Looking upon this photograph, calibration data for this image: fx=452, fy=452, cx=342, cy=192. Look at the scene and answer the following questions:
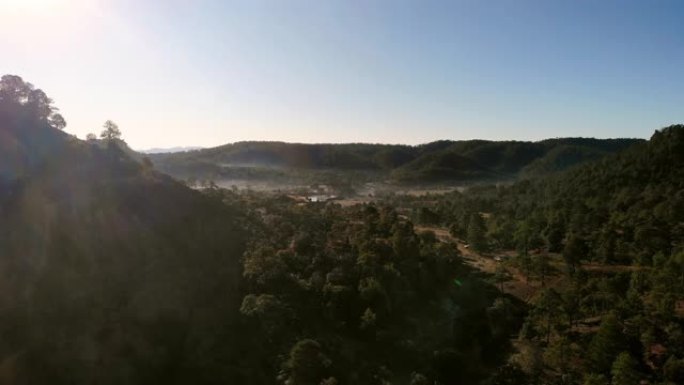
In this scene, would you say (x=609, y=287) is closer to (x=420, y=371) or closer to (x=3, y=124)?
(x=420, y=371)

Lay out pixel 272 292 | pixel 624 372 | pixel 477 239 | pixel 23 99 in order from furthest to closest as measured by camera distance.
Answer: pixel 477 239 < pixel 23 99 < pixel 272 292 < pixel 624 372

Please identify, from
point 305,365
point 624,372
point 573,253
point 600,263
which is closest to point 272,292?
point 305,365

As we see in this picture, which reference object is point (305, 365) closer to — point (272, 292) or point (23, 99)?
point (272, 292)

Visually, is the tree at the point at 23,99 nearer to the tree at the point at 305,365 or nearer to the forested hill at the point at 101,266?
the forested hill at the point at 101,266

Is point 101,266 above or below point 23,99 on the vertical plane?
Result: below

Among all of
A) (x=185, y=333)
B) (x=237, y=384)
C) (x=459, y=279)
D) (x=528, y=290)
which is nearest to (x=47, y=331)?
(x=185, y=333)

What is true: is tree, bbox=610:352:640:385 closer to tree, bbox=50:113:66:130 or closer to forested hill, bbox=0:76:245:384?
forested hill, bbox=0:76:245:384
